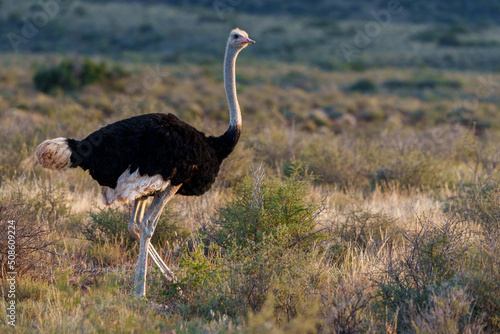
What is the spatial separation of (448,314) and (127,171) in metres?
2.60

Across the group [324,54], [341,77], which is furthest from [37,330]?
[324,54]

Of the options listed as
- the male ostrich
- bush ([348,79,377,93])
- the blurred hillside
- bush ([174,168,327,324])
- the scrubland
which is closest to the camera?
the scrubland

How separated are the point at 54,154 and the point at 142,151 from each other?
0.67 metres

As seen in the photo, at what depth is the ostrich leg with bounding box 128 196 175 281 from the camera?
179 inches

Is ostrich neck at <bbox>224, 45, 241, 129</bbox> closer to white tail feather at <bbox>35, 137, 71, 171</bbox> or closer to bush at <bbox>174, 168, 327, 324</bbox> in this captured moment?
bush at <bbox>174, 168, 327, 324</bbox>

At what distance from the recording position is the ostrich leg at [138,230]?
454 centimetres

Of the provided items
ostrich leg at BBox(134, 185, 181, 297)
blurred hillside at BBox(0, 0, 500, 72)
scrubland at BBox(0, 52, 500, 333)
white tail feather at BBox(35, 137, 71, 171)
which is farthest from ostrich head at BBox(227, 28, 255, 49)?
blurred hillside at BBox(0, 0, 500, 72)

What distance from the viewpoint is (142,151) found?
4.33 meters

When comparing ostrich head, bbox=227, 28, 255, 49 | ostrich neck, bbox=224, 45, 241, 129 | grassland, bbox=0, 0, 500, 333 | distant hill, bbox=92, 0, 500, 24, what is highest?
distant hill, bbox=92, 0, 500, 24

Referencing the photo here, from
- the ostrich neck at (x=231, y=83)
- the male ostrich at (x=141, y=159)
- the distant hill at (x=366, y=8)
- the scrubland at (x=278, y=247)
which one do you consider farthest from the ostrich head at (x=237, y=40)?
the distant hill at (x=366, y=8)

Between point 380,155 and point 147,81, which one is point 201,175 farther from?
point 147,81

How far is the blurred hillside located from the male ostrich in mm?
34516

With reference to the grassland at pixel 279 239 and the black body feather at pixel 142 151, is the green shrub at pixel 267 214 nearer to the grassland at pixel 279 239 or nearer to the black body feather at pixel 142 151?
the grassland at pixel 279 239

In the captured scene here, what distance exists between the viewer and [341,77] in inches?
1313
